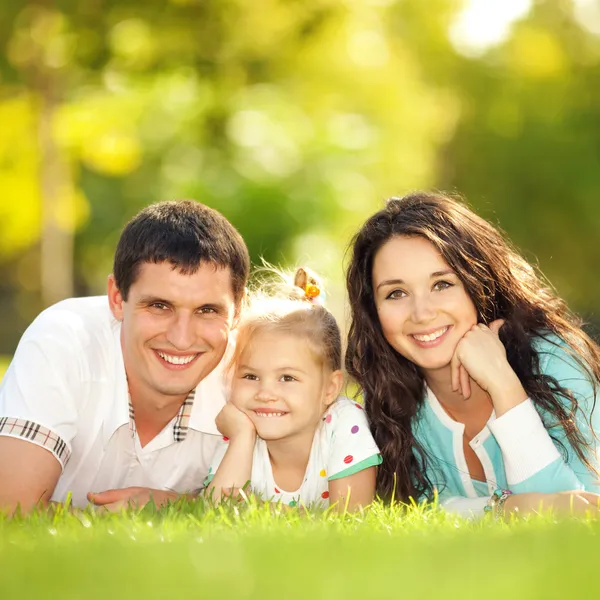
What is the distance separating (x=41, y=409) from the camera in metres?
4.20

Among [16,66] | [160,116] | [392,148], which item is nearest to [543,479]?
[16,66]

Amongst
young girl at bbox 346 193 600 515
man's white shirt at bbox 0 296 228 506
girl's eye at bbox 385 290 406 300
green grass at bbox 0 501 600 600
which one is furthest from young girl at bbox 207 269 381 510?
green grass at bbox 0 501 600 600

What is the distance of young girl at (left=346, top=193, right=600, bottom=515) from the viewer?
14.5 ft

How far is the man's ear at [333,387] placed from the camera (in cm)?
488

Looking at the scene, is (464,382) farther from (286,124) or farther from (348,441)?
(286,124)

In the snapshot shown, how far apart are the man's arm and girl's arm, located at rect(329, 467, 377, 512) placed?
137 centimetres

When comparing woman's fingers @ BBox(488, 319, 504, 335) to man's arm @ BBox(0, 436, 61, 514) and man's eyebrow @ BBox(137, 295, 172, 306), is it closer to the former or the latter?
man's eyebrow @ BBox(137, 295, 172, 306)

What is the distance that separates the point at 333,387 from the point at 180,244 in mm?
1161

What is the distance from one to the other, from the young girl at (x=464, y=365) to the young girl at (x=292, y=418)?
0.27 metres

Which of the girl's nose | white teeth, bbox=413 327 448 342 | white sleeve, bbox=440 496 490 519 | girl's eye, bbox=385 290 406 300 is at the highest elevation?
girl's eye, bbox=385 290 406 300

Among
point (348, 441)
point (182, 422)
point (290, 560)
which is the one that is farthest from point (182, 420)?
point (290, 560)

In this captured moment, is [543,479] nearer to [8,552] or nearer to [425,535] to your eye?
[425,535]

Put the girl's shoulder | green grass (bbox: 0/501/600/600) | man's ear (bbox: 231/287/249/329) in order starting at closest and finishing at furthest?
green grass (bbox: 0/501/600/600) < man's ear (bbox: 231/287/249/329) < the girl's shoulder

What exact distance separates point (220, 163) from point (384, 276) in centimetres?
1549
